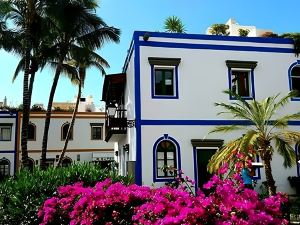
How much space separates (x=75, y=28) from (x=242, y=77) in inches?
414

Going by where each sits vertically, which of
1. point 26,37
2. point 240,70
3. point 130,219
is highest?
point 26,37

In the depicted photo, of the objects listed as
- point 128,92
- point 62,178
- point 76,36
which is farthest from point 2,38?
point 62,178

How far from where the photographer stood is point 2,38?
68.9 ft

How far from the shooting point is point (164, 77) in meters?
17.1

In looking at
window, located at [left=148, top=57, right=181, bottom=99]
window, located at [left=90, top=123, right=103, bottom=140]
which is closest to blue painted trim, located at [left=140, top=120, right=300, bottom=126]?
window, located at [left=148, top=57, right=181, bottom=99]

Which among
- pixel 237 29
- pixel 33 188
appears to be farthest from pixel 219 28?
pixel 33 188

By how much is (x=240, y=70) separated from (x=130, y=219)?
12.1m

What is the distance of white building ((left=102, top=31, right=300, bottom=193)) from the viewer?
53.8 feet

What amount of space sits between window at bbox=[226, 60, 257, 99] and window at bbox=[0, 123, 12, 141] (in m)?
24.3

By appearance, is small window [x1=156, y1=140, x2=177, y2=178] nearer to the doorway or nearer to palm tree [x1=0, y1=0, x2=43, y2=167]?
the doorway

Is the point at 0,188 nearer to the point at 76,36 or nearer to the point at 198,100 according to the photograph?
the point at 198,100

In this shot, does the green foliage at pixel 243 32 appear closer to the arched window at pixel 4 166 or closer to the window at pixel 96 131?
the window at pixel 96 131

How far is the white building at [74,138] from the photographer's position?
35688 mm

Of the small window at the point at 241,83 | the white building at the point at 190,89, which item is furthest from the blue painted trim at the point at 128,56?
the small window at the point at 241,83
